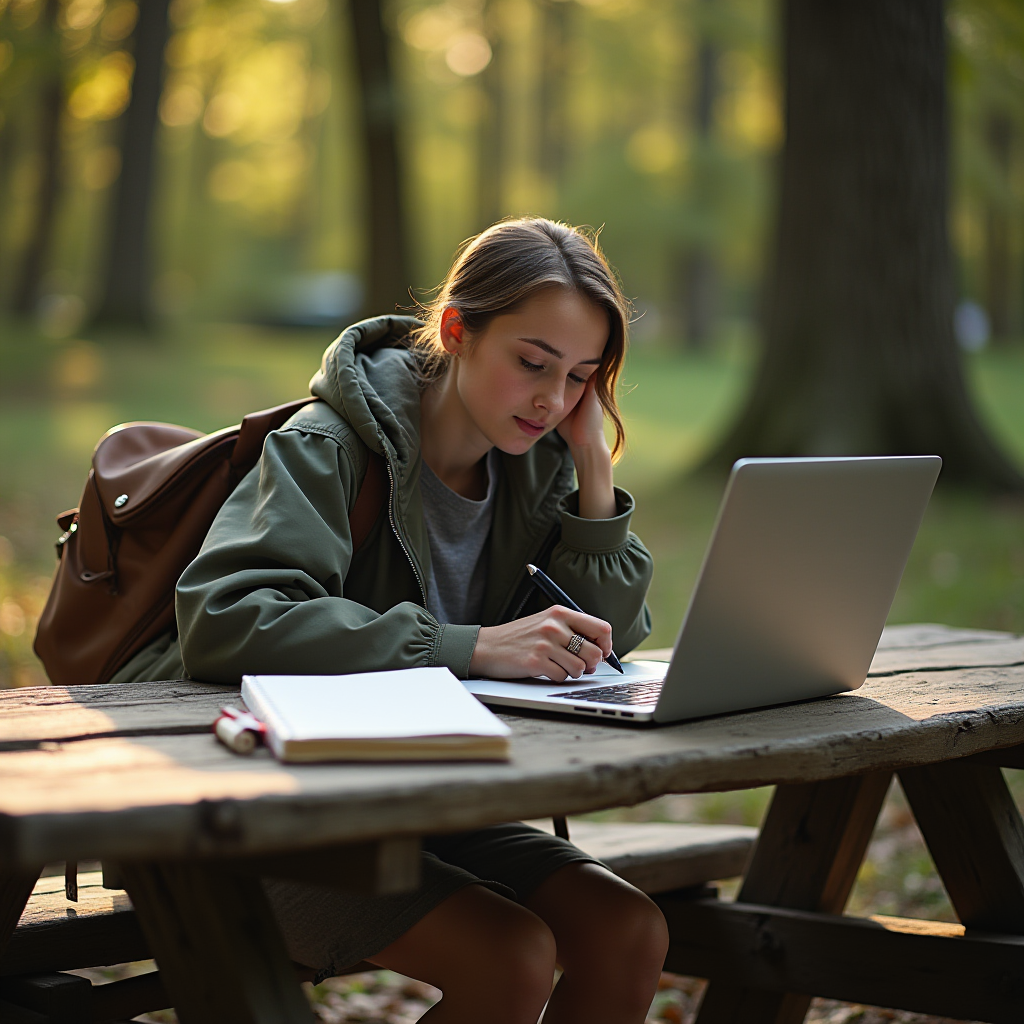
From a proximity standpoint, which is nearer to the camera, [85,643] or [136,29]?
[85,643]

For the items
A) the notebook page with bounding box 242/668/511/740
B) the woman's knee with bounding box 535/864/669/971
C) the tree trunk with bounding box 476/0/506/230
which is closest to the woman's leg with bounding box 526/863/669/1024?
the woman's knee with bounding box 535/864/669/971

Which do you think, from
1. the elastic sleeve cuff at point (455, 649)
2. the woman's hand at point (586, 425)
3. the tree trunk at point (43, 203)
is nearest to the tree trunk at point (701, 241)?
the tree trunk at point (43, 203)

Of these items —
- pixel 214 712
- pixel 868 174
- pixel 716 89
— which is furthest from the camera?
pixel 716 89

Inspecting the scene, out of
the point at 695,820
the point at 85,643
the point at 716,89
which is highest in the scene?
the point at 716,89

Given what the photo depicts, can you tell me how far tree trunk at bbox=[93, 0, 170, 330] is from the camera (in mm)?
14697

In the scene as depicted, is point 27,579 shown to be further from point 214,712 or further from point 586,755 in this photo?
point 586,755

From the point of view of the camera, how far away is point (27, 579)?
6.71m

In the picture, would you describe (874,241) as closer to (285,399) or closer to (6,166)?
(285,399)

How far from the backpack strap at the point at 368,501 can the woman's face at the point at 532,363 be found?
25 centimetres

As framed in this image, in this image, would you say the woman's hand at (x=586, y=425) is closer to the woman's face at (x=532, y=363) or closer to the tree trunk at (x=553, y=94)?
the woman's face at (x=532, y=363)

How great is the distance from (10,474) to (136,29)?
25.6 ft

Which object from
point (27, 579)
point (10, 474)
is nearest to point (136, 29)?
point (10, 474)

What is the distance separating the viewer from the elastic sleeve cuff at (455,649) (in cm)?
204

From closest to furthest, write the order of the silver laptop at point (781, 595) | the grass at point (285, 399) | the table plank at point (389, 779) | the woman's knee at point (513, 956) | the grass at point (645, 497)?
the table plank at point (389, 779) < the silver laptop at point (781, 595) < the woman's knee at point (513, 956) < the grass at point (645, 497) < the grass at point (285, 399)
